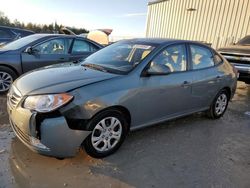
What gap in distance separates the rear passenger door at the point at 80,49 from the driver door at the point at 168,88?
9.83 feet

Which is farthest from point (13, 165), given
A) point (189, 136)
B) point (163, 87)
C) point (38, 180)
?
point (189, 136)

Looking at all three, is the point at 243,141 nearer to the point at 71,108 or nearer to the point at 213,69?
the point at 213,69

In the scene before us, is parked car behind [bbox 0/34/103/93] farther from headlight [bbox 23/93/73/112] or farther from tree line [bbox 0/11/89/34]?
tree line [bbox 0/11/89/34]

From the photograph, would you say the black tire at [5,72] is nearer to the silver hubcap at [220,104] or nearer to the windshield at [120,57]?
the windshield at [120,57]

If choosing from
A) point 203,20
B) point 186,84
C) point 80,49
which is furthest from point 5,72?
point 203,20

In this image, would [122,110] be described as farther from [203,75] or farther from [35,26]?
[35,26]

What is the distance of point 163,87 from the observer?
12.1 feet

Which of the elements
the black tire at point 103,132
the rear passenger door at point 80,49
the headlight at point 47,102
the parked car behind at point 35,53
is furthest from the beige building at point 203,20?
the headlight at point 47,102

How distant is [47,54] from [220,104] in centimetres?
402

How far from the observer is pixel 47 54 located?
19.9ft

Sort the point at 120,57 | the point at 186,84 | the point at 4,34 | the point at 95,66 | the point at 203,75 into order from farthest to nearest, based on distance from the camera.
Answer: the point at 4,34
the point at 203,75
the point at 186,84
the point at 120,57
the point at 95,66

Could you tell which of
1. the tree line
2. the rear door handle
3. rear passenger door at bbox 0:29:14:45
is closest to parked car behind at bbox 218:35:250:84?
the rear door handle

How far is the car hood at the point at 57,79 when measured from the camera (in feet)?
9.64

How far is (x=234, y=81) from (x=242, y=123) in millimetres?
866
